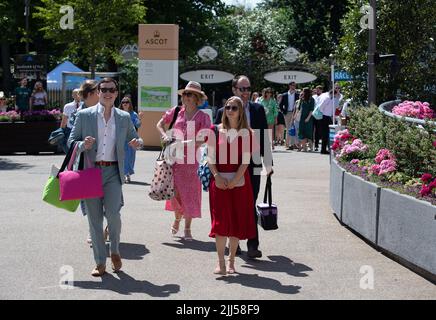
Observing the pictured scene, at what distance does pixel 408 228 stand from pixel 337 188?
11.7 ft

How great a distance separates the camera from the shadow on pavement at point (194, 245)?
34.1 feet

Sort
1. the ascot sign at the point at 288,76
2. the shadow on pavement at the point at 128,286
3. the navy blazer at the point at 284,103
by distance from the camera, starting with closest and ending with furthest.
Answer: the shadow on pavement at the point at 128,286, the navy blazer at the point at 284,103, the ascot sign at the point at 288,76

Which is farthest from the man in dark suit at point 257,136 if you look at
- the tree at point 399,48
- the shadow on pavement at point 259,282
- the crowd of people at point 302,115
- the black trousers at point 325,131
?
the black trousers at point 325,131

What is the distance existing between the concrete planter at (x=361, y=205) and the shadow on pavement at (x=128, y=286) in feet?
8.78

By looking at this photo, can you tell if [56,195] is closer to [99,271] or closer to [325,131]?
[99,271]

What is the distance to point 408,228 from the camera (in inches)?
348

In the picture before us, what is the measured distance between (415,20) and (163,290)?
14.8m

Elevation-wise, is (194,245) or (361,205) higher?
(361,205)

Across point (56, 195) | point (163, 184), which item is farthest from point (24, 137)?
point (56, 195)

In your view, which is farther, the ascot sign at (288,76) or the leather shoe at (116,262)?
the ascot sign at (288,76)

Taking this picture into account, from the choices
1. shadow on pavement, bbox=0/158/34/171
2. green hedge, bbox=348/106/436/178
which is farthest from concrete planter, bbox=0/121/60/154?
green hedge, bbox=348/106/436/178

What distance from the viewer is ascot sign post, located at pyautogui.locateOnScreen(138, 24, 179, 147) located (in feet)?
86.2

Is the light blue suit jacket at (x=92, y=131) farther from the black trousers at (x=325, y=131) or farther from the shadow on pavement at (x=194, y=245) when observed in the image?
the black trousers at (x=325, y=131)
